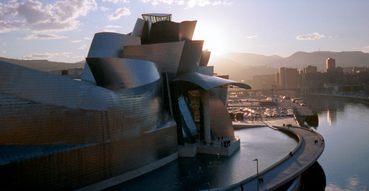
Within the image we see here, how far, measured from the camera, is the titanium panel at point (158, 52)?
2734 centimetres

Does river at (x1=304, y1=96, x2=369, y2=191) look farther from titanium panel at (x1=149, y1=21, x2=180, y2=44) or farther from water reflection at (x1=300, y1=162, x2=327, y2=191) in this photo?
titanium panel at (x1=149, y1=21, x2=180, y2=44)

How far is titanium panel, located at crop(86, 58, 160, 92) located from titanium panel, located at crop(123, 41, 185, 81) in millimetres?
3571

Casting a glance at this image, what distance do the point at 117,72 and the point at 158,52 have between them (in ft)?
20.4

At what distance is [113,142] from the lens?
1952cm

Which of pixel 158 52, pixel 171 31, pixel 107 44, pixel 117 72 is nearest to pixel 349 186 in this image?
pixel 158 52

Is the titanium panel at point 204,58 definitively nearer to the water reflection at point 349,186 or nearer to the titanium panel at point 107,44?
the titanium panel at point 107,44

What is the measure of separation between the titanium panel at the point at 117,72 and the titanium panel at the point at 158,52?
11.7 feet

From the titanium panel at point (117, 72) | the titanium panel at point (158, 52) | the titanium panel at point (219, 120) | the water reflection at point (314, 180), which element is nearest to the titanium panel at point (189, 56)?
the titanium panel at point (158, 52)

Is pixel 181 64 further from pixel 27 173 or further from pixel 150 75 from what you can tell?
pixel 27 173

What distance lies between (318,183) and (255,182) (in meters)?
9.06

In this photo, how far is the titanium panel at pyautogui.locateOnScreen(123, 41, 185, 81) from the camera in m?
A: 27.3

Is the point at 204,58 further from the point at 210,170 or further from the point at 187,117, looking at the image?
the point at 210,170

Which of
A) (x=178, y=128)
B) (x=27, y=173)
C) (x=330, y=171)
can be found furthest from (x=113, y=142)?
(x=330, y=171)

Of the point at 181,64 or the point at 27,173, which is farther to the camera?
the point at 181,64
